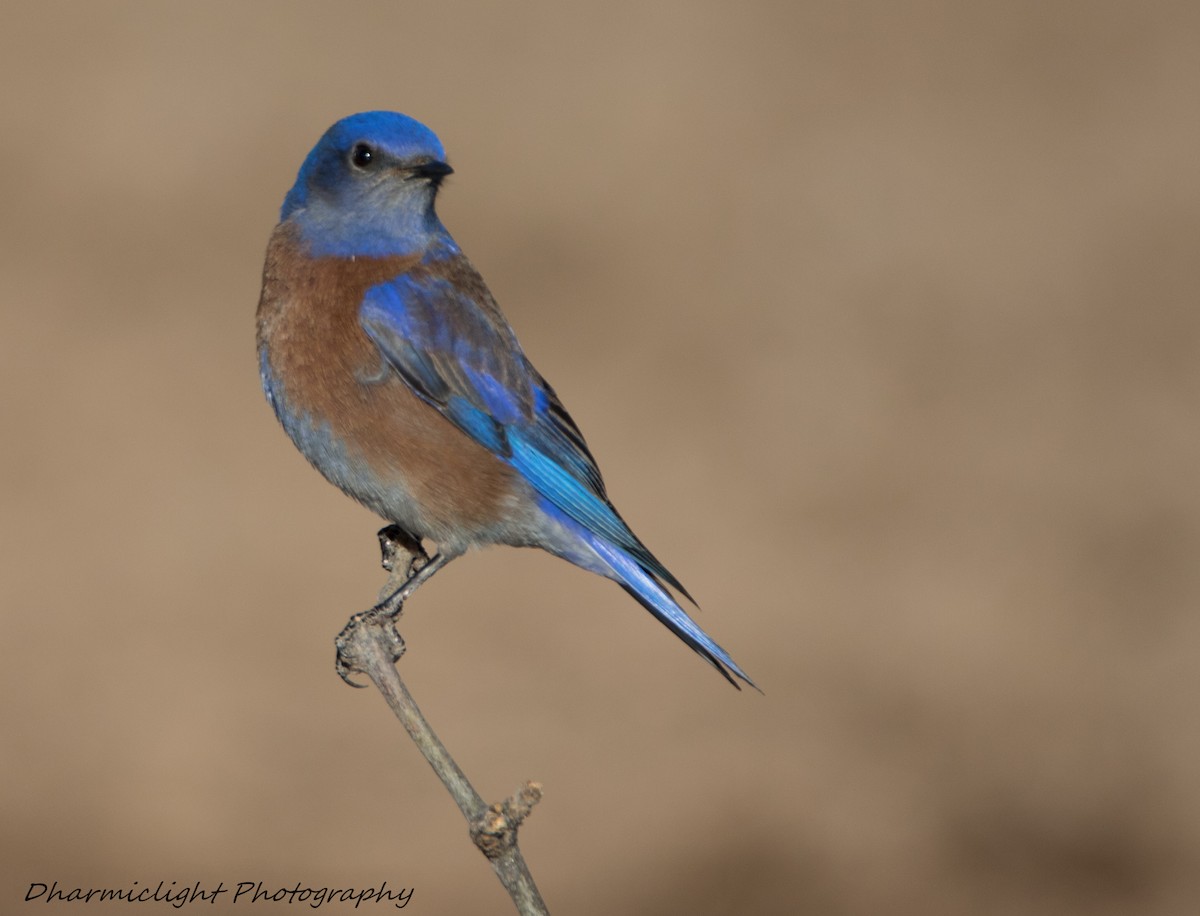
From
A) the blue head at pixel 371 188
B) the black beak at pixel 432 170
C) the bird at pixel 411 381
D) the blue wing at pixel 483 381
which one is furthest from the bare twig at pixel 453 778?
the black beak at pixel 432 170

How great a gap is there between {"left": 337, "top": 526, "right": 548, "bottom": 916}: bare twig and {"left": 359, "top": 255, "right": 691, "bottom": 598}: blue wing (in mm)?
748

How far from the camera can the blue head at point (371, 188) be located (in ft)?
15.2

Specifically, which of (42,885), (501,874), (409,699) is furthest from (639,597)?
(42,885)

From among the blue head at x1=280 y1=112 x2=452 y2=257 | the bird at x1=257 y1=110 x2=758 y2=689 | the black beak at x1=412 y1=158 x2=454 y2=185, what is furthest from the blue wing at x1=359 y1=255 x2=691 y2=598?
the black beak at x1=412 y1=158 x2=454 y2=185

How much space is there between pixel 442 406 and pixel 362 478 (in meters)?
0.37

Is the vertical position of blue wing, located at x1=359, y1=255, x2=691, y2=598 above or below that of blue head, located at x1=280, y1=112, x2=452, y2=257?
below

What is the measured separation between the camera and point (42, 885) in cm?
729

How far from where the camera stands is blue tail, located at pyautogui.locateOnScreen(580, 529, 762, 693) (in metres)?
4.46

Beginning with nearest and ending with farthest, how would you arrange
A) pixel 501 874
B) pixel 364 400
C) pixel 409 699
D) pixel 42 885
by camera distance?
pixel 501 874, pixel 409 699, pixel 364 400, pixel 42 885

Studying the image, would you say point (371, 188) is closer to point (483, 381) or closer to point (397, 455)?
point (483, 381)

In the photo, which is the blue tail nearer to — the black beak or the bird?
the bird

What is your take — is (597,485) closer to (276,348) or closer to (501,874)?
(276,348)

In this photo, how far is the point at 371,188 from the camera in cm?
470

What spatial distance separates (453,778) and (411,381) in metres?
1.72
